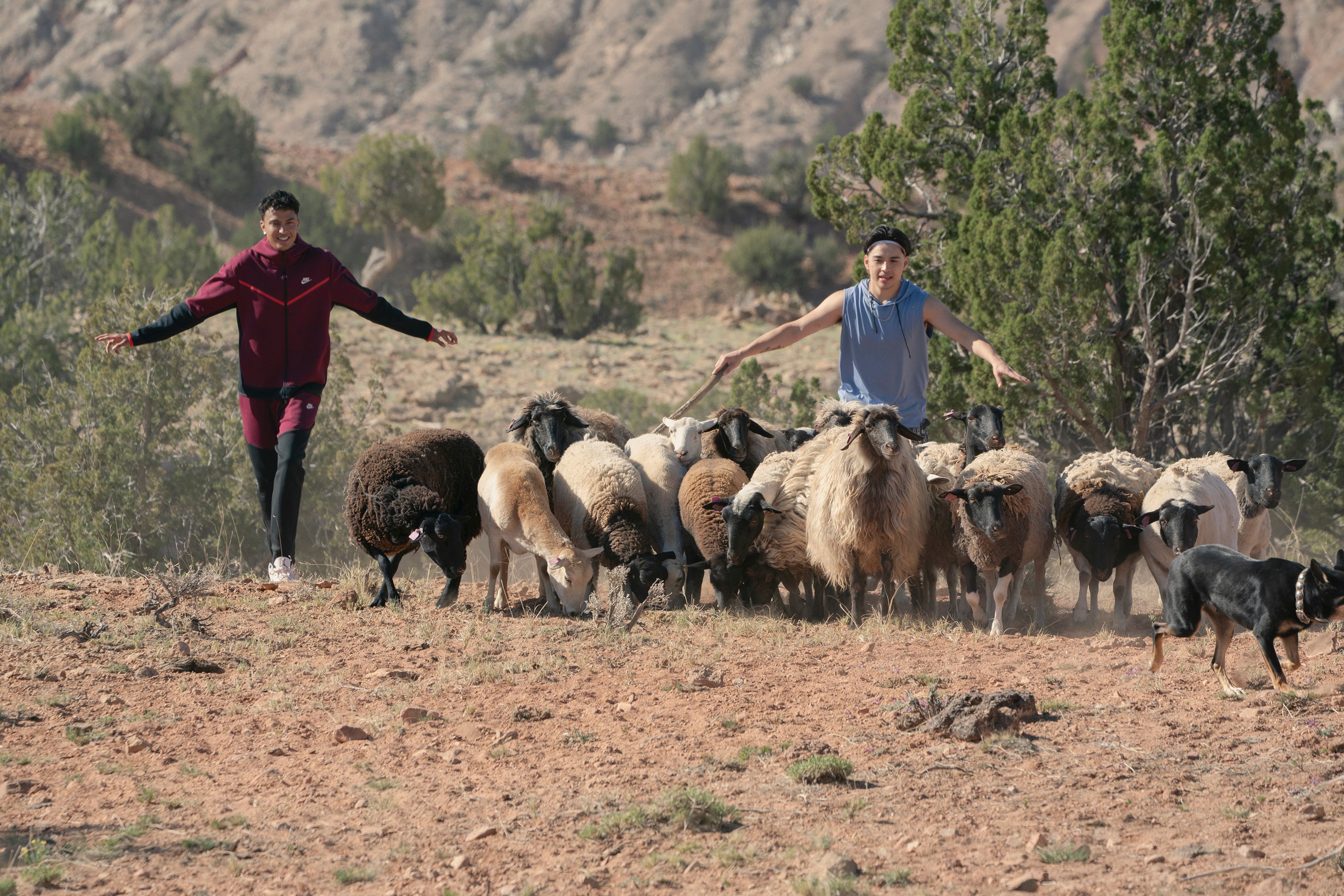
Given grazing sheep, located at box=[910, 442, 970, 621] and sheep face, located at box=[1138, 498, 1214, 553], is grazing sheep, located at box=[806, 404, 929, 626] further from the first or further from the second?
sheep face, located at box=[1138, 498, 1214, 553]

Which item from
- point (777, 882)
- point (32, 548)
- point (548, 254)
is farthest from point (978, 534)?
point (548, 254)

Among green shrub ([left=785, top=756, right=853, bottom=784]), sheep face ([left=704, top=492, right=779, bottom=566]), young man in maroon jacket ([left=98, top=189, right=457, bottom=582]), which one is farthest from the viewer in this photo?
sheep face ([left=704, top=492, right=779, bottom=566])

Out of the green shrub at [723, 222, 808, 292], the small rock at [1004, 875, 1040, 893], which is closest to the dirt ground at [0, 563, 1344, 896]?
the small rock at [1004, 875, 1040, 893]

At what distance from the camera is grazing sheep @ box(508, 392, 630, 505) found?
9.88 meters

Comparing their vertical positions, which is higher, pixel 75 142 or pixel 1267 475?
pixel 75 142

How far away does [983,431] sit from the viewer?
9.92 meters

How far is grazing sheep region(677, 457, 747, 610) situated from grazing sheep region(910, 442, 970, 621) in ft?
4.39

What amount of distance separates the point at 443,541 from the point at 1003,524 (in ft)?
12.2

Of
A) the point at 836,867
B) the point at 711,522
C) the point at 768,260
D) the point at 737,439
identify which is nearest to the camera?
the point at 836,867

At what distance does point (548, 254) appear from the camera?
29.9m

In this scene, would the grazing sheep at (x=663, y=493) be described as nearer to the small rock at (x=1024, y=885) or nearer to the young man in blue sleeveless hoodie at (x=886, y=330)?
the young man in blue sleeveless hoodie at (x=886, y=330)

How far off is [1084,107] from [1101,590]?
4.93m

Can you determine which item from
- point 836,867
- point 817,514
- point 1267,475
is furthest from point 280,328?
point 1267,475

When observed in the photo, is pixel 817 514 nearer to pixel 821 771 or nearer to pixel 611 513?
pixel 611 513
